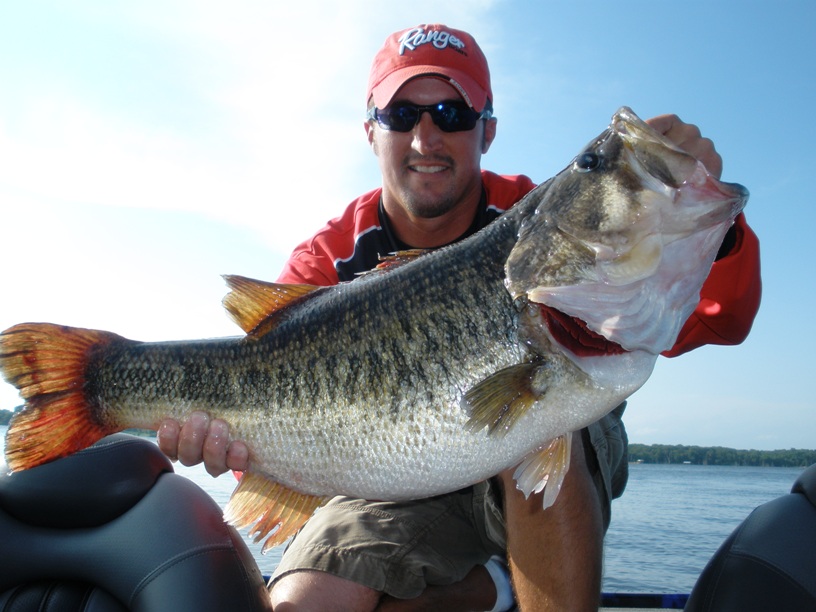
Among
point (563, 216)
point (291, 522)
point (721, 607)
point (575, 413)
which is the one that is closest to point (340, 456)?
point (291, 522)

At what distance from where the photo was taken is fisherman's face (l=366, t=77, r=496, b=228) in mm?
4285

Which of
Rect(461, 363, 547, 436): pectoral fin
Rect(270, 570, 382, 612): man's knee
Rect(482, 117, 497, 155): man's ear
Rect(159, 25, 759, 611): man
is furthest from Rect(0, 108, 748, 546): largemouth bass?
Rect(482, 117, 497, 155): man's ear

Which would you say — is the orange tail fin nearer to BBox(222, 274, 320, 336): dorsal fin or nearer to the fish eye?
BBox(222, 274, 320, 336): dorsal fin

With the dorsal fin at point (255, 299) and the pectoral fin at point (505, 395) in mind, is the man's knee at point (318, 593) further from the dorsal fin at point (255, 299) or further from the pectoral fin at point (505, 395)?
the pectoral fin at point (505, 395)

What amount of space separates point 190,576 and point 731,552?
2.09 metres

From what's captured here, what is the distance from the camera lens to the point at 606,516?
136 inches

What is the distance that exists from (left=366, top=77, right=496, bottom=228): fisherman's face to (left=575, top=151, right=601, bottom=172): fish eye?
1824 millimetres

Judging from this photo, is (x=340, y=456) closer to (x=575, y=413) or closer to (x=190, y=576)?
(x=190, y=576)

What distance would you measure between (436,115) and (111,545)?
313cm

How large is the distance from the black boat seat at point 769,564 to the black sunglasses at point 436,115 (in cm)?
287

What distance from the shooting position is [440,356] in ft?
8.20

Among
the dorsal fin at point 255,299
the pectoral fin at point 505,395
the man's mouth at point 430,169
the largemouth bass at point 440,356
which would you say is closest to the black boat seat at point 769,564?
the largemouth bass at point 440,356

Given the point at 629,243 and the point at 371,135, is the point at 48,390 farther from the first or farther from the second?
the point at 371,135

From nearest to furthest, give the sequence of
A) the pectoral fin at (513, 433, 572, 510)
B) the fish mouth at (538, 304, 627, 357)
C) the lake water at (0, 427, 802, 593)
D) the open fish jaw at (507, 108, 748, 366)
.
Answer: the open fish jaw at (507, 108, 748, 366) < the fish mouth at (538, 304, 627, 357) < the pectoral fin at (513, 433, 572, 510) < the lake water at (0, 427, 802, 593)
